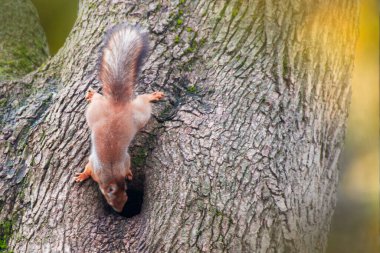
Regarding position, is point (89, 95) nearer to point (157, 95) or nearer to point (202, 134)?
point (157, 95)

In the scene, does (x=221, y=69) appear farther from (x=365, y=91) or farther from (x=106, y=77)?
(x=365, y=91)

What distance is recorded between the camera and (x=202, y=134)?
4.17m

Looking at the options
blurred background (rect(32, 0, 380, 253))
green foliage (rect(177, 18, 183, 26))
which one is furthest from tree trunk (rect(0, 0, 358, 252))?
blurred background (rect(32, 0, 380, 253))

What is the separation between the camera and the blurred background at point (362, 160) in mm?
4840

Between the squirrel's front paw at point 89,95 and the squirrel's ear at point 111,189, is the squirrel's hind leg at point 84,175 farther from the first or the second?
the squirrel's front paw at point 89,95

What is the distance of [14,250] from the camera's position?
4062mm

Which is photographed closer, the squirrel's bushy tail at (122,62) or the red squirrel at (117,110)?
the red squirrel at (117,110)

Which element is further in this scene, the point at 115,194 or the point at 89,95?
the point at 89,95

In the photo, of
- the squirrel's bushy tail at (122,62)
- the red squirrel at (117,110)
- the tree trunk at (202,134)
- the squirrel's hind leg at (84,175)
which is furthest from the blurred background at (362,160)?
the squirrel's hind leg at (84,175)

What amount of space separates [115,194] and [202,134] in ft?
2.54

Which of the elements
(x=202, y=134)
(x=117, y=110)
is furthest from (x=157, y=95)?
(x=202, y=134)

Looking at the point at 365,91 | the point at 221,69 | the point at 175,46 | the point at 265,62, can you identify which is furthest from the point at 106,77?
the point at 365,91

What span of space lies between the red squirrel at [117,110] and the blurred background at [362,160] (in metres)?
1.78

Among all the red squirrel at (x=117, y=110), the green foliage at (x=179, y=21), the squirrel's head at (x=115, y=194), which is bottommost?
the squirrel's head at (x=115, y=194)
